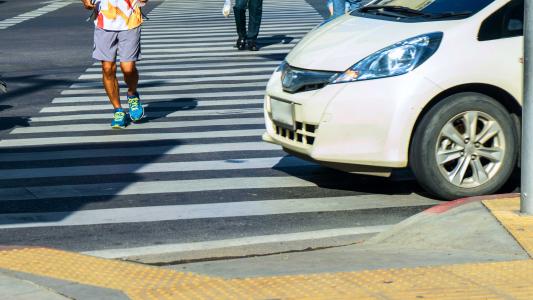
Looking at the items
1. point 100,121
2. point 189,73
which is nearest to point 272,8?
point 189,73

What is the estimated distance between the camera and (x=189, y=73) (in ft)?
56.6

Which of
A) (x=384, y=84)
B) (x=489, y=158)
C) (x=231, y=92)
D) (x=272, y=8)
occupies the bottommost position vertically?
(x=272, y=8)

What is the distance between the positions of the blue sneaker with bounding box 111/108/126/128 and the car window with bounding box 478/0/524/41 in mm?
4720

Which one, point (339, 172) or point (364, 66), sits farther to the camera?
point (339, 172)

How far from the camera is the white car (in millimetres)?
8656

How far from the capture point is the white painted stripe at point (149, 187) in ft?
30.9

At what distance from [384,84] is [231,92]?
665cm

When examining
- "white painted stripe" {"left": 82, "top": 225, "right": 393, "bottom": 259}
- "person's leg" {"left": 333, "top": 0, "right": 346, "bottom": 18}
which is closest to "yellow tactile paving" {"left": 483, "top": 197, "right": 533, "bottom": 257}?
"white painted stripe" {"left": 82, "top": 225, "right": 393, "bottom": 259}

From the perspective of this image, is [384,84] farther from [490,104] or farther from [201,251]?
[201,251]

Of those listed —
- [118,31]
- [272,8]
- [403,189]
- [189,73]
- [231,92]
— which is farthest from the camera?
[272,8]

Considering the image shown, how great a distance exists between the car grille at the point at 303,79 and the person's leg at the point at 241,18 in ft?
33.5

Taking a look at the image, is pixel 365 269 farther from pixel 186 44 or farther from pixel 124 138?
pixel 186 44

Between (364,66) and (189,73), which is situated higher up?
(364,66)

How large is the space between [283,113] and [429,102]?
1.18m
